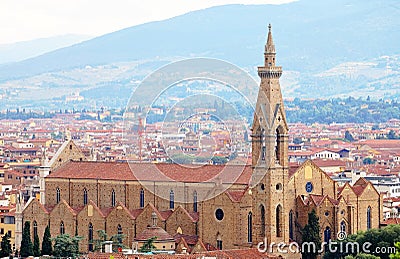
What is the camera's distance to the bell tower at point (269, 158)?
148 feet

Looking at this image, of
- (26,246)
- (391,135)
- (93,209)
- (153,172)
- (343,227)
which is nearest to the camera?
(26,246)

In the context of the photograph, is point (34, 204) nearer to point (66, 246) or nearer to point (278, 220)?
point (66, 246)

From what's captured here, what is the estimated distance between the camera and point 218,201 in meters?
46.1

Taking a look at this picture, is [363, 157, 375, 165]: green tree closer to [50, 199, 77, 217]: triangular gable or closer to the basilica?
the basilica

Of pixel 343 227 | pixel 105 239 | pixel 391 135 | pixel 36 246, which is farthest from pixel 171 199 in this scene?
pixel 391 135

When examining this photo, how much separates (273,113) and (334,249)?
4612 millimetres

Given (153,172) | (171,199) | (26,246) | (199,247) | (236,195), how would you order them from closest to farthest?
(26,246) → (199,247) → (236,195) → (171,199) → (153,172)

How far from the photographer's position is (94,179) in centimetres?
5075

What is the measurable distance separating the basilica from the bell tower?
0.10ft

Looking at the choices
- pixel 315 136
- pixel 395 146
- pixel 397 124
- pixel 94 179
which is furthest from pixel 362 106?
pixel 94 179

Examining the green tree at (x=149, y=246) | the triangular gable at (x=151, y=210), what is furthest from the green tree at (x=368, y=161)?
the green tree at (x=149, y=246)

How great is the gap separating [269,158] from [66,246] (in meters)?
6.72

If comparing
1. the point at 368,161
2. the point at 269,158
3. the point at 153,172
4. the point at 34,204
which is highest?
the point at 368,161

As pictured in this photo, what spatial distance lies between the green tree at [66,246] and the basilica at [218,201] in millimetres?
1571
